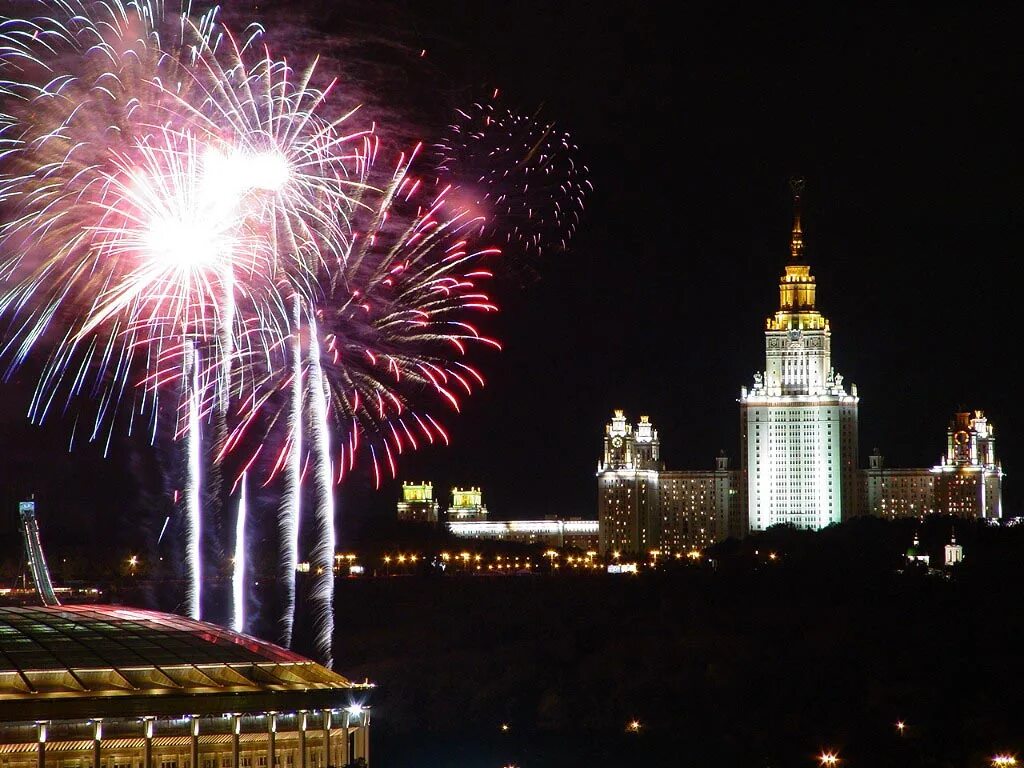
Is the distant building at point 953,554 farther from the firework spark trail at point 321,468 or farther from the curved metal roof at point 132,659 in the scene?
the curved metal roof at point 132,659

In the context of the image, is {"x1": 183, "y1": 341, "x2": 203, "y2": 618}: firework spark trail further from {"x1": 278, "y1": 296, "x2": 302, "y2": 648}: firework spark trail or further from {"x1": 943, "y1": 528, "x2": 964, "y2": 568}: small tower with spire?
{"x1": 943, "y1": 528, "x2": 964, "y2": 568}: small tower with spire

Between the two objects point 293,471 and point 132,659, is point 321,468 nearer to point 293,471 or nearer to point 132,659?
point 293,471

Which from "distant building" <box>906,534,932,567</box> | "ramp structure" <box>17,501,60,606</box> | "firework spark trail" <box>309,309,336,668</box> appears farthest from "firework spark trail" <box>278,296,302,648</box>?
"distant building" <box>906,534,932,567</box>

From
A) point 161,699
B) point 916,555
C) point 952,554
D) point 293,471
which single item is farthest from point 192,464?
point 916,555

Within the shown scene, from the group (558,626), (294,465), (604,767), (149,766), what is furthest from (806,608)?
(149,766)

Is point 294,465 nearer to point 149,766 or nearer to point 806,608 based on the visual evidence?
point 149,766

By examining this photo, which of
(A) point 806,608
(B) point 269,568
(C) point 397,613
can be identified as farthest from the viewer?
(B) point 269,568

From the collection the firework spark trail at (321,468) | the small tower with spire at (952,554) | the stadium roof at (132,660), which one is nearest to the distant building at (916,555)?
the small tower with spire at (952,554)
